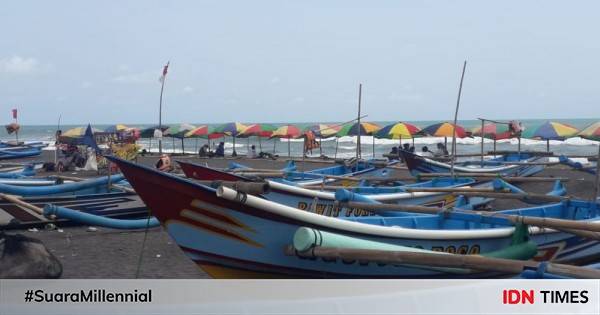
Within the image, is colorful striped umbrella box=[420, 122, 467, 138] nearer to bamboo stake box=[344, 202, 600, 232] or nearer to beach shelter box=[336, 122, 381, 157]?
beach shelter box=[336, 122, 381, 157]

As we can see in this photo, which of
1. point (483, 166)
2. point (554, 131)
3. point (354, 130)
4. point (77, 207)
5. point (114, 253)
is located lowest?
point (114, 253)

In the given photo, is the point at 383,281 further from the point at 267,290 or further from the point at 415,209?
the point at 415,209

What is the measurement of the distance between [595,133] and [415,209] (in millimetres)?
16716

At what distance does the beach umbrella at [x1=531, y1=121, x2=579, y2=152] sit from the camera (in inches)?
934

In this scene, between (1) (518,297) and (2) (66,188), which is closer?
(1) (518,297)

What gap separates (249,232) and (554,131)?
20.2 meters

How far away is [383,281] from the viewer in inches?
258

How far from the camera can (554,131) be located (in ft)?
79.6

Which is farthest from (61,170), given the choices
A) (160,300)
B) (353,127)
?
(160,300)

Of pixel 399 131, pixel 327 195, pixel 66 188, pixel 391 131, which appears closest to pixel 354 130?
pixel 391 131

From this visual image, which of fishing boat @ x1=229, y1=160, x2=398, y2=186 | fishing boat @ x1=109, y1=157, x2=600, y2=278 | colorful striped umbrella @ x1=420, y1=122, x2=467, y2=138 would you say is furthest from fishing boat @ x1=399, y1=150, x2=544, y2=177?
fishing boat @ x1=109, y1=157, x2=600, y2=278

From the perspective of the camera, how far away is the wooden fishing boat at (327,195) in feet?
33.3

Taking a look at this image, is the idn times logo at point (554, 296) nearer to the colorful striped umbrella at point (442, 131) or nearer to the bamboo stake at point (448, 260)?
the bamboo stake at point (448, 260)

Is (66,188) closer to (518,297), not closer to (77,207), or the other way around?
(77,207)
